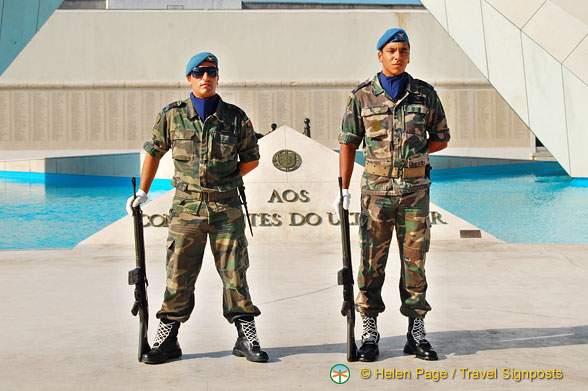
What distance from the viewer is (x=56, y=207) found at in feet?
45.5

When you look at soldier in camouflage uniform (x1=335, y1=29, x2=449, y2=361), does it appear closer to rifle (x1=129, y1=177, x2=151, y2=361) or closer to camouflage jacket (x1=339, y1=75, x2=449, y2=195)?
camouflage jacket (x1=339, y1=75, x2=449, y2=195)

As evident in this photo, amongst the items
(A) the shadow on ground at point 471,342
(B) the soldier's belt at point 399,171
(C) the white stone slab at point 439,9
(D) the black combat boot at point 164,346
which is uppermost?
(C) the white stone slab at point 439,9

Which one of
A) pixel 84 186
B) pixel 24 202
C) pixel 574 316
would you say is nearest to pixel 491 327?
pixel 574 316

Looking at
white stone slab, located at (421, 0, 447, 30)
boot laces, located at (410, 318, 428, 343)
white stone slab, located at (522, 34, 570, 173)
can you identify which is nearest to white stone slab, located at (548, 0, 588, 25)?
white stone slab, located at (522, 34, 570, 173)

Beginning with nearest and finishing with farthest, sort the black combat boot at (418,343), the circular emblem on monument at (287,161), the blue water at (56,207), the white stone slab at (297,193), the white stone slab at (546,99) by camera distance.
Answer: the black combat boot at (418,343) < the white stone slab at (297,193) < the circular emblem on monument at (287,161) < the blue water at (56,207) < the white stone slab at (546,99)

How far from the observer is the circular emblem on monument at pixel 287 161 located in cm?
849

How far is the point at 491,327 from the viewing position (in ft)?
14.2

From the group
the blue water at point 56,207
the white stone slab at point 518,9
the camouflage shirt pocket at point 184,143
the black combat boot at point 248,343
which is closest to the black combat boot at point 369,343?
the black combat boot at point 248,343

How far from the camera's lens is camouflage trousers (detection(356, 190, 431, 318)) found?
377 centimetres

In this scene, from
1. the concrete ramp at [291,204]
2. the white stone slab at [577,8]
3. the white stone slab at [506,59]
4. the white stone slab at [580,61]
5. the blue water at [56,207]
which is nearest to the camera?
the concrete ramp at [291,204]

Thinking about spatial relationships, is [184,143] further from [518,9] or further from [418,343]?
[518,9]

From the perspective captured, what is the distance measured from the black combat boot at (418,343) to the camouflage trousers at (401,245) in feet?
0.15

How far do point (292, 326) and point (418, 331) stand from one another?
35.6 inches

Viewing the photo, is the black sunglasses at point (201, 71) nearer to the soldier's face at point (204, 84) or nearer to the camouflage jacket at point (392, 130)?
the soldier's face at point (204, 84)
